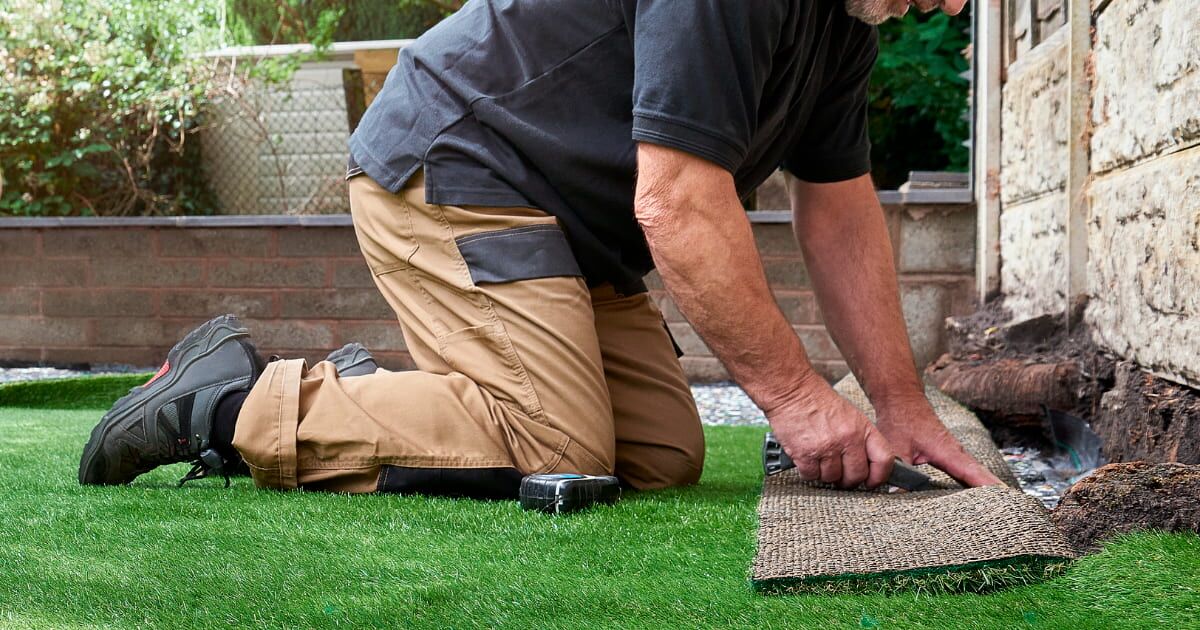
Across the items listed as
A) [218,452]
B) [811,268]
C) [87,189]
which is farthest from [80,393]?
[87,189]

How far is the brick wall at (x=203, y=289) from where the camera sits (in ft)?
16.3

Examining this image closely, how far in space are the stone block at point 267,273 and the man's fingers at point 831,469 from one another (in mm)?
3938

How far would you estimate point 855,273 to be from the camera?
2.00 m

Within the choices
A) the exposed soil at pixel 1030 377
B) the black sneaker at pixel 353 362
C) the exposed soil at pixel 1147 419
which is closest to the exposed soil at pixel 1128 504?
the exposed soil at pixel 1147 419

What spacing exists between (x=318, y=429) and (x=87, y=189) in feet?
17.8

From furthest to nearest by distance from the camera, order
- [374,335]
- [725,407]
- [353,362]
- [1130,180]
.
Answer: [374,335] → [725,407] → [1130,180] → [353,362]

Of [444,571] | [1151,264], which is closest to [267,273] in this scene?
[1151,264]

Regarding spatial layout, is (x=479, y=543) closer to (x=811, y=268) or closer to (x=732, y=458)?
(x=811, y=268)

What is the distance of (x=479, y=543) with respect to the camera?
1.39 metres

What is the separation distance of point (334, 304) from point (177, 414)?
3478 mm

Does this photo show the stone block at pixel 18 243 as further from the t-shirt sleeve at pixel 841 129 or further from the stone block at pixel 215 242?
the t-shirt sleeve at pixel 841 129

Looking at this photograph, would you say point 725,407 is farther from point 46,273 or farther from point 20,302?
point 20,302

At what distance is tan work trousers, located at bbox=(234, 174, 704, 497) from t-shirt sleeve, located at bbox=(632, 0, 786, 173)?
0.38 m

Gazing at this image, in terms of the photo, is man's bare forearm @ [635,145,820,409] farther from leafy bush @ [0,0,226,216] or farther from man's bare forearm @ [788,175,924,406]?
leafy bush @ [0,0,226,216]
